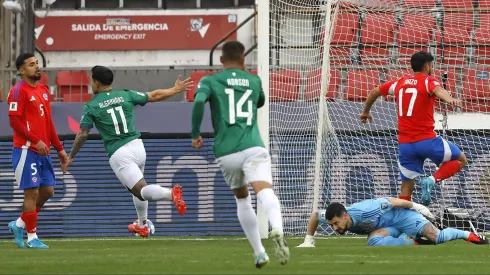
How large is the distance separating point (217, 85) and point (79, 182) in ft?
27.0

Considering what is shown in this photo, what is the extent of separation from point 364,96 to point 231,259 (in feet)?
24.2

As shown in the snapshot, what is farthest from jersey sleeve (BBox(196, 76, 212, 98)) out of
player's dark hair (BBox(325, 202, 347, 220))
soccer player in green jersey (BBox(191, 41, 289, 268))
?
player's dark hair (BBox(325, 202, 347, 220))

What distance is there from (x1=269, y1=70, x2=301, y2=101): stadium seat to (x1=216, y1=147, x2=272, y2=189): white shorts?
6.78 metres

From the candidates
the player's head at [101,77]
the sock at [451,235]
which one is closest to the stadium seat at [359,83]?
the player's head at [101,77]

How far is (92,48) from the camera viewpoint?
84.9 feet

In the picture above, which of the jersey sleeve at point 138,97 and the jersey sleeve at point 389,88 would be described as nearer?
the jersey sleeve at point 389,88

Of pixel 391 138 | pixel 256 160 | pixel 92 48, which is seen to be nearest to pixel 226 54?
pixel 256 160

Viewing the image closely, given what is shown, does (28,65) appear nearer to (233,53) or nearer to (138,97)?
(138,97)

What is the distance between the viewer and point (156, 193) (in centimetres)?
1329

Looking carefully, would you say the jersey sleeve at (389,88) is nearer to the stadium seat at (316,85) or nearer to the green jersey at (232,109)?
the stadium seat at (316,85)

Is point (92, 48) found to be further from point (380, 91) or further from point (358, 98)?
point (380, 91)

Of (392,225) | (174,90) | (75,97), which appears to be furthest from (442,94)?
(75,97)

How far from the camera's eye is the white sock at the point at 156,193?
13172 millimetres

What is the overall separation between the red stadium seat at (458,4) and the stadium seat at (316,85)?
6.46 ft
